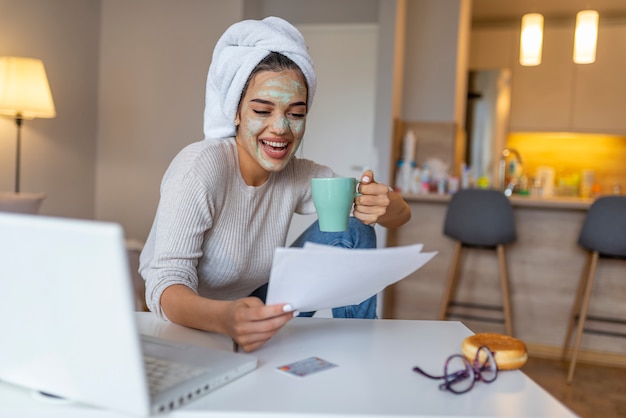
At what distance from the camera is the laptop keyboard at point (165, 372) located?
0.74 meters

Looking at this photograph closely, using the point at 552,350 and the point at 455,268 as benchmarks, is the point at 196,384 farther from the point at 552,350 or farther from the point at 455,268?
the point at 552,350

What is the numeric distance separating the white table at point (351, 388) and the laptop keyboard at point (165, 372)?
38 millimetres

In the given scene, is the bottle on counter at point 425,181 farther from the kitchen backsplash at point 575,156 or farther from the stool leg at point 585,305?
the kitchen backsplash at point 575,156

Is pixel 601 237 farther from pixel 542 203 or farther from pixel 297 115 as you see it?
pixel 297 115

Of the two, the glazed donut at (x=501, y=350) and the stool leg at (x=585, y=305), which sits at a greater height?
the glazed donut at (x=501, y=350)

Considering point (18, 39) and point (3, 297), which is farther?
point (18, 39)

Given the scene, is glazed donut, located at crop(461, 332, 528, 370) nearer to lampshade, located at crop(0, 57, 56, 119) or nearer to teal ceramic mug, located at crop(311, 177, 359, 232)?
teal ceramic mug, located at crop(311, 177, 359, 232)

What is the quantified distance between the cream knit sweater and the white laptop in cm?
45

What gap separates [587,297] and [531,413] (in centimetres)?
274

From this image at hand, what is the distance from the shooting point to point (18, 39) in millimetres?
4320

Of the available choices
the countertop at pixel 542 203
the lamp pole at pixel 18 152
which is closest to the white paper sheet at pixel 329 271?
the countertop at pixel 542 203

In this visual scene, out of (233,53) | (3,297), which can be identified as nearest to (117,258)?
(3,297)

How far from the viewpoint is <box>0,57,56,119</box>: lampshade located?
3.75 meters

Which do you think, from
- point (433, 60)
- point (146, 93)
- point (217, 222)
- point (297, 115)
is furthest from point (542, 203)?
point (146, 93)
